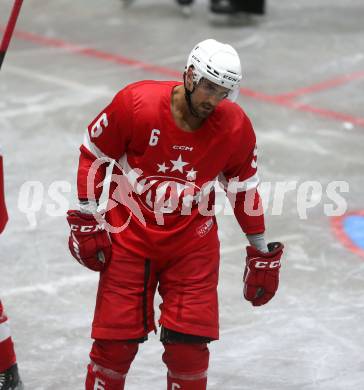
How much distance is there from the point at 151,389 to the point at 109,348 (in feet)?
2.85

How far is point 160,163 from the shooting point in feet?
13.9

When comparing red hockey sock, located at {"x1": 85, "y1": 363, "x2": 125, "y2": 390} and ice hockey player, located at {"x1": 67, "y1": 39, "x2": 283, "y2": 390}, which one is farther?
red hockey sock, located at {"x1": 85, "y1": 363, "x2": 125, "y2": 390}

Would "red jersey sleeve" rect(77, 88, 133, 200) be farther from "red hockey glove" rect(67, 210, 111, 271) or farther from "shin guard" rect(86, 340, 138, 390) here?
"shin guard" rect(86, 340, 138, 390)

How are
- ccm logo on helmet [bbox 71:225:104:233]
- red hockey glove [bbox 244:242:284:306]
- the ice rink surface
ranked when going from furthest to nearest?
the ice rink surface → red hockey glove [bbox 244:242:284:306] → ccm logo on helmet [bbox 71:225:104:233]

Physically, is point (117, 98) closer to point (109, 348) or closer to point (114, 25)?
point (109, 348)

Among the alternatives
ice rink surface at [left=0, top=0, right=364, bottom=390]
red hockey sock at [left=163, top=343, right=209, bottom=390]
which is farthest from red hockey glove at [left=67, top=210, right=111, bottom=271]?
ice rink surface at [left=0, top=0, right=364, bottom=390]

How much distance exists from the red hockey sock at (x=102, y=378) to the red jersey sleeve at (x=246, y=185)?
0.87m

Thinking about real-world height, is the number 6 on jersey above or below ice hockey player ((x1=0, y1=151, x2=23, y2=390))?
above

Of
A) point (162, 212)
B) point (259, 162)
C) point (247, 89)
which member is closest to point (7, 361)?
point (162, 212)

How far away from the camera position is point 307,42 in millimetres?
11688

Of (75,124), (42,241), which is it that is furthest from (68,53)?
(42,241)

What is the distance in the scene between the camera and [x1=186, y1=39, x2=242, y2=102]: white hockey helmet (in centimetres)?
409

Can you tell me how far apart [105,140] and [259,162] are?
398 cm

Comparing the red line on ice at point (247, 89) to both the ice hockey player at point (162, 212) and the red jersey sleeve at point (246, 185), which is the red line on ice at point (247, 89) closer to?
the red jersey sleeve at point (246, 185)
